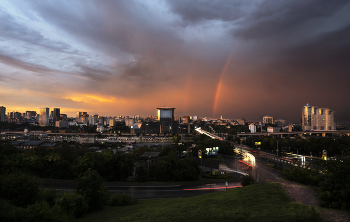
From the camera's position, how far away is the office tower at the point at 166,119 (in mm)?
118625

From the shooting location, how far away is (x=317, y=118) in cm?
11019

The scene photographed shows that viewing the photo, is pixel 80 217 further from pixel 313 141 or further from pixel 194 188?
pixel 313 141

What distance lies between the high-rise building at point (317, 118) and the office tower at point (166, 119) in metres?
82.3

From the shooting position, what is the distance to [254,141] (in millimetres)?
57125

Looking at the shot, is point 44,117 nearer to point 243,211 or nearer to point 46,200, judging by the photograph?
point 46,200

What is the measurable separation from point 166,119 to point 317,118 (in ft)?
296

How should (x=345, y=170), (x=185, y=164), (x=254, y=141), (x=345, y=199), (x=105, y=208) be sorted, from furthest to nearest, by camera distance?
(x=254, y=141)
(x=185, y=164)
(x=105, y=208)
(x=345, y=170)
(x=345, y=199)

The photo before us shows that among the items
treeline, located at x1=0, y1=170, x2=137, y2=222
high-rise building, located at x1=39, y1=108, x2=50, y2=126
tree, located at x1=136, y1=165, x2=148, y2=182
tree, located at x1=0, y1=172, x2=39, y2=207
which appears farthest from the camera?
high-rise building, located at x1=39, y1=108, x2=50, y2=126

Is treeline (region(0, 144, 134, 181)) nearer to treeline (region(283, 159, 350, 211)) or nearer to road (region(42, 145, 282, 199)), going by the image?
road (region(42, 145, 282, 199))

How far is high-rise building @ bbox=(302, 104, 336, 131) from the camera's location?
106 m

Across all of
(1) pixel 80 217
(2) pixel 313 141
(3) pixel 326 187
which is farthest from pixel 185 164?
(2) pixel 313 141

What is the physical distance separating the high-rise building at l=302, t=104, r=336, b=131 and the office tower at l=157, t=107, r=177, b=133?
3240 inches

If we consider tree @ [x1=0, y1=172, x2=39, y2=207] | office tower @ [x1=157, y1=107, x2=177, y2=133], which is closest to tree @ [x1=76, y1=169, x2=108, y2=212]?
tree @ [x1=0, y1=172, x2=39, y2=207]

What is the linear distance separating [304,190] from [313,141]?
42.4 meters
